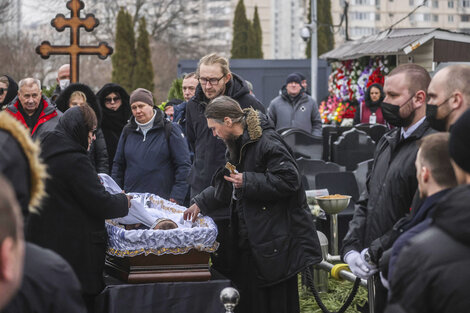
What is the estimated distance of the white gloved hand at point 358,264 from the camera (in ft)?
13.6

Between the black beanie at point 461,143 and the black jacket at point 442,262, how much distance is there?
0.67 feet

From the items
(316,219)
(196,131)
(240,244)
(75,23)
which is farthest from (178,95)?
(240,244)

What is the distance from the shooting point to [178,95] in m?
12.2

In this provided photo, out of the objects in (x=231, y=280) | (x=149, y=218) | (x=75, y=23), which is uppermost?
(x=75, y=23)

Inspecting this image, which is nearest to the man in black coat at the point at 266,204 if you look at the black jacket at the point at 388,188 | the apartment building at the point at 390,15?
the black jacket at the point at 388,188

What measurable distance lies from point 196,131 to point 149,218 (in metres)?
0.79

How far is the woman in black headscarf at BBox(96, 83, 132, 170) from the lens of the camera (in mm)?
7516

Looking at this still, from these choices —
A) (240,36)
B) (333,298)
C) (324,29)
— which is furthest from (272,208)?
(240,36)

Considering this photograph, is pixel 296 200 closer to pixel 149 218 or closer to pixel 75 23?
pixel 149 218

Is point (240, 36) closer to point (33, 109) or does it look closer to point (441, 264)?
point (33, 109)

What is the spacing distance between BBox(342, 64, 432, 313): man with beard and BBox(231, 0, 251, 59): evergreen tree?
45.7 m

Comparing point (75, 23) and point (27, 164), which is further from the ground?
point (75, 23)

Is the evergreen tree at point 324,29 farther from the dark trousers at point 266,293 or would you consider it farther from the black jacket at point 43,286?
the black jacket at point 43,286

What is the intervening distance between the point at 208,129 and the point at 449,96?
2.19 meters
